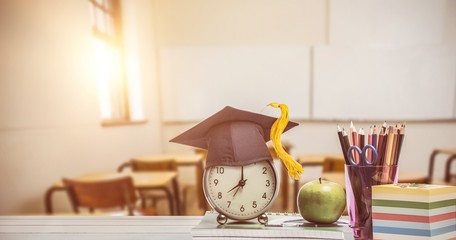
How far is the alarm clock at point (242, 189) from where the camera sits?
439 mm

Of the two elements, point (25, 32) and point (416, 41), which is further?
point (416, 41)

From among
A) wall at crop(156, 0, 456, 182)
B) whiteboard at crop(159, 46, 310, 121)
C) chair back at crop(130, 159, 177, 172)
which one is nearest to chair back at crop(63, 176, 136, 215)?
chair back at crop(130, 159, 177, 172)

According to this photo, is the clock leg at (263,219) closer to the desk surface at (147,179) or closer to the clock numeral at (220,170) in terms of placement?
the clock numeral at (220,170)

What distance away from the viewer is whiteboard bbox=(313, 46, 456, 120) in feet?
12.8

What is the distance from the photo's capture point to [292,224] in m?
0.43

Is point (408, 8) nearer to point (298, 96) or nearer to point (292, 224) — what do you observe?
point (298, 96)

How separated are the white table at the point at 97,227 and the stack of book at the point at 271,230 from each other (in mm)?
103

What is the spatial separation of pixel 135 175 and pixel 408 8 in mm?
3764

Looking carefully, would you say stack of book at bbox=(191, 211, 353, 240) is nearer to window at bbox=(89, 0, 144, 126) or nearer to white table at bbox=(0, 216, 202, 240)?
white table at bbox=(0, 216, 202, 240)

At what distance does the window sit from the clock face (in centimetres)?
270

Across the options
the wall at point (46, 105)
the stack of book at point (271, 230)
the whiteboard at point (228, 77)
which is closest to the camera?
the stack of book at point (271, 230)

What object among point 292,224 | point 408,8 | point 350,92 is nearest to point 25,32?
point 292,224

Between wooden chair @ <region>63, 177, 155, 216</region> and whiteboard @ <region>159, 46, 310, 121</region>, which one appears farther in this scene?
whiteboard @ <region>159, 46, 310, 121</region>

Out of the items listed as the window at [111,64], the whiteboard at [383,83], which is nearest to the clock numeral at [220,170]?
the window at [111,64]
